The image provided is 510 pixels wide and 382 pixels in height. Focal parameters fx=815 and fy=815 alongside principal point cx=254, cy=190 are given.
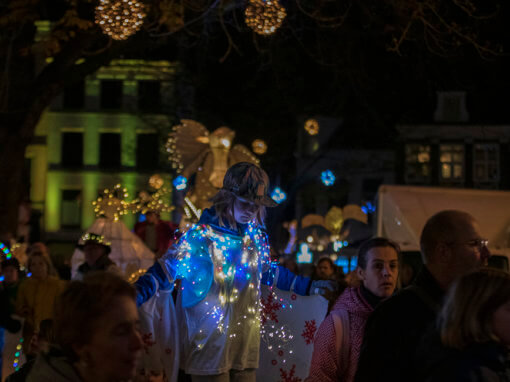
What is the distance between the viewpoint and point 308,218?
893 inches

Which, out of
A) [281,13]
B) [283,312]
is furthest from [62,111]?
[283,312]

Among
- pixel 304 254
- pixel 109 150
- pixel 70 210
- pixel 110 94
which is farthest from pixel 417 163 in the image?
pixel 70 210

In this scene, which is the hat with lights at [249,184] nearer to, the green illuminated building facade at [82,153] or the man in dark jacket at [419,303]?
the man in dark jacket at [419,303]

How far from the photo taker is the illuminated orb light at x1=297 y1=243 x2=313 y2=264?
3462 centimetres

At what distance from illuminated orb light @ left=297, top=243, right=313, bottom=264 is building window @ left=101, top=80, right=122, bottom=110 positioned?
18.4m

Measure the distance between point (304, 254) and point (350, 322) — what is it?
3063 cm

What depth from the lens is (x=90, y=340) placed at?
2779 mm

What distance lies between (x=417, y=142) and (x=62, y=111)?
21.6m

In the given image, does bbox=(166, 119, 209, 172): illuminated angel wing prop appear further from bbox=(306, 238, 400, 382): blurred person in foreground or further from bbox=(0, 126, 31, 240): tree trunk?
bbox=(306, 238, 400, 382): blurred person in foreground

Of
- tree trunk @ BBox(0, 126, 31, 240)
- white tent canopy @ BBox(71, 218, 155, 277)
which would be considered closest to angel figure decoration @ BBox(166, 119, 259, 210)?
white tent canopy @ BBox(71, 218, 155, 277)

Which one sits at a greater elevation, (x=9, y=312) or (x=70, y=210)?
(x=70, y=210)

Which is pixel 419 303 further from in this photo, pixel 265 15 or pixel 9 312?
pixel 265 15

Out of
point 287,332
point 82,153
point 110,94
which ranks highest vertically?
point 110,94

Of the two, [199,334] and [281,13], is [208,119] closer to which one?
[281,13]
